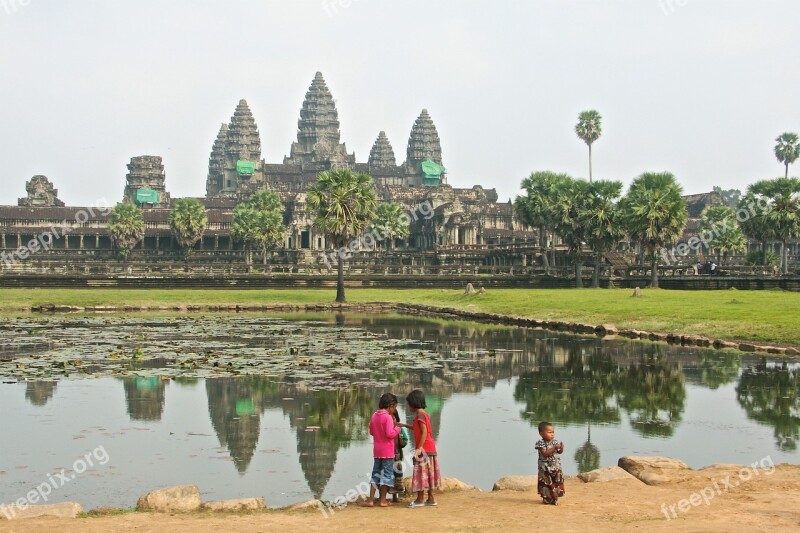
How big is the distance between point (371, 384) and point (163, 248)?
126816 millimetres

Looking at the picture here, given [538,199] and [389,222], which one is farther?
[389,222]

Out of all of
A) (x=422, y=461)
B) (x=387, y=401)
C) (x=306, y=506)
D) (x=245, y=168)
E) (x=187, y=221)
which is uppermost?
(x=245, y=168)

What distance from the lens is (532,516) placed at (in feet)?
40.1

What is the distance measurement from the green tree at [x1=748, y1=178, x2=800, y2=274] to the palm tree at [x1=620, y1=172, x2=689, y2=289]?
9.29 metres

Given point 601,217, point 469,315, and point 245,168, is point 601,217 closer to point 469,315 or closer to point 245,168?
point 469,315

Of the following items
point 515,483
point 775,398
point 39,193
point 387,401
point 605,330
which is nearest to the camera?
point 387,401

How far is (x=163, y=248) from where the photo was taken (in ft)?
481

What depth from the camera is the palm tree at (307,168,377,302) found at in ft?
207

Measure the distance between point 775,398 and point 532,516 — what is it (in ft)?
40.4

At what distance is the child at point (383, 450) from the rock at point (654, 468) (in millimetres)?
3483

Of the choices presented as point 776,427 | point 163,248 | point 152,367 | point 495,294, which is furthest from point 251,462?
point 163,248

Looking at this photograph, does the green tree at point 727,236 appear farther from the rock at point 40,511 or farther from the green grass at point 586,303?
the rock at point 40,511

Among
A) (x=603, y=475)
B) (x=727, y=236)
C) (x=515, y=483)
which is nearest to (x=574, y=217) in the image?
(x=727, y=236)

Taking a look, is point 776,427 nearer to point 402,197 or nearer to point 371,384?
point 371,384
